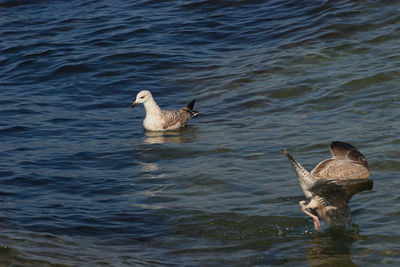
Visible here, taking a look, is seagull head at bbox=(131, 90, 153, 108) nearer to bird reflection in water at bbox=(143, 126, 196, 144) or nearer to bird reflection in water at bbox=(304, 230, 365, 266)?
bird reflection in water at bbox=(143, 126, 196, 144)

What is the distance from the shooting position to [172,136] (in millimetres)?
11594

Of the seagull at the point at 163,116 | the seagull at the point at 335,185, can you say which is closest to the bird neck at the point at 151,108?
the seagull at the point at 163,116

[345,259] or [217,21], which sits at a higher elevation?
[217,21]

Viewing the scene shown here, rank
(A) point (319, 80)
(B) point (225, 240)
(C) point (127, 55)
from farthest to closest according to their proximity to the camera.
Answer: (C) point (127, 55) → (A) point (319, 80) → (B) point (225, 240)

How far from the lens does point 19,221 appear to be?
7.41 meters

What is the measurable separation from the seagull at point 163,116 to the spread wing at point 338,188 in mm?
5411

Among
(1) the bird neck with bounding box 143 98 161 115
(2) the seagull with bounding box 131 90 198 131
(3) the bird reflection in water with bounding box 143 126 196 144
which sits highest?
(1) the bird neck with bounding box 143 98 161 115

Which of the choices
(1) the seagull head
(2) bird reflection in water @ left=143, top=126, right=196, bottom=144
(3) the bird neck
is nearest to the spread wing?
(2) bird reflection in water @ left=143, top=126, right=196, bottom=144

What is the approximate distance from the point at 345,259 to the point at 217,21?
11.5m

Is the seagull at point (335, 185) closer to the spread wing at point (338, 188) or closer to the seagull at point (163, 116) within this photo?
the spread wing at point (338, 188)

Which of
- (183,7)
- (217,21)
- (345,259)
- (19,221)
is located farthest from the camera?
(183,7)

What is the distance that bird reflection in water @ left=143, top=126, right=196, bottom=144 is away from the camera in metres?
11.0

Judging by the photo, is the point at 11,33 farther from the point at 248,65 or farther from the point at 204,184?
the point at 204,184

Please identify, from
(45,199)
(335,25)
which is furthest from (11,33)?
(45,199)
